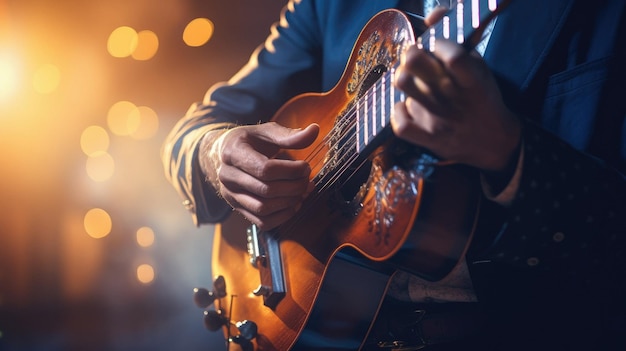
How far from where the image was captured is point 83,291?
2.76 m

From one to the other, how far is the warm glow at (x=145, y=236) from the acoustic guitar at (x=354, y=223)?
4.46 feet

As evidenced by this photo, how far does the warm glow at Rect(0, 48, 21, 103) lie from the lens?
272cm

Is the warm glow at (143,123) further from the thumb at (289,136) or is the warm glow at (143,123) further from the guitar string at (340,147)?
the guitar string at (340,147)

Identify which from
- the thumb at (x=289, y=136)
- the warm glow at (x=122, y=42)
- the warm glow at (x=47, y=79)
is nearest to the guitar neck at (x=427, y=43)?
the thumb at (x=289, y=136)

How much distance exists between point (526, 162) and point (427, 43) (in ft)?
0.75

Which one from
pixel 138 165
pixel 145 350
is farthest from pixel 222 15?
pixel 145 350

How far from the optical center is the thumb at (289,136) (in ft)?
3.35

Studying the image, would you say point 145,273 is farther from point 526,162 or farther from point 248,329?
point 526,162

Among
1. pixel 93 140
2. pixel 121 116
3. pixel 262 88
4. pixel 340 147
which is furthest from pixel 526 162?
pixel 93 140

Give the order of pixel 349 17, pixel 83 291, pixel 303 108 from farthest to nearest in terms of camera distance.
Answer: pixel 83 291 < pixel 349 17 < pixel 303 108

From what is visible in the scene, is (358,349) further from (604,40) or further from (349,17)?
(349,17)

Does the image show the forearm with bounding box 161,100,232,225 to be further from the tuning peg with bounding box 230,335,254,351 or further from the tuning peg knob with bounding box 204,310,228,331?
the tuning peg with bounding box 230,335,254,351

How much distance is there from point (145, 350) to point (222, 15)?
5.67 ft

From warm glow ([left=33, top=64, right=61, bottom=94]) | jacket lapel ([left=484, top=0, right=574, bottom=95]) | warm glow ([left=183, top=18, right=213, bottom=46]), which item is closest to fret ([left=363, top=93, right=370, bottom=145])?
jacket lapel ([left=484, top=0, right=574, bottom=95])
